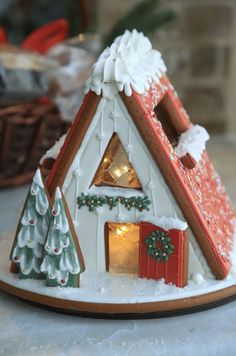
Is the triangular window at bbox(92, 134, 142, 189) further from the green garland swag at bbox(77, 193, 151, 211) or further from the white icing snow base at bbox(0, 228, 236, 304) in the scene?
the white icing snow base at bbox(0, 228, 236, 304)

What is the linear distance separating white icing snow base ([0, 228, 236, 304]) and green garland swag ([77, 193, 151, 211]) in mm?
94

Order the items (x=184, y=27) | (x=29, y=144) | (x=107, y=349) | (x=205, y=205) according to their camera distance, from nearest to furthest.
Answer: (x=107, y=349)
(x=205, y=205)
(x=29, y=144)
(x=184, y=27)

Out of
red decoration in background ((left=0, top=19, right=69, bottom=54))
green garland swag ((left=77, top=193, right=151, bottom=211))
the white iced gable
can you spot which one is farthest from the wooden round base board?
red decoration in background ((left=0, top=19, right=69, bottom=54))

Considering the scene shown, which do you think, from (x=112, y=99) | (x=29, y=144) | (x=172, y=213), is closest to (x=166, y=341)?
(x=172, y=213)

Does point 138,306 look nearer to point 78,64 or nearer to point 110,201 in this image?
point 110,201

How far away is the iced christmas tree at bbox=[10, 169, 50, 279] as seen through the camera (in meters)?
0.81

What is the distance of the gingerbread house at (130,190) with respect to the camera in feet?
2.58

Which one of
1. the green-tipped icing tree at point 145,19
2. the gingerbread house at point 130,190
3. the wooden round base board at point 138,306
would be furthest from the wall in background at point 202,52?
the wooden round base board at point 138,306

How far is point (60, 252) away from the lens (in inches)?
31.1

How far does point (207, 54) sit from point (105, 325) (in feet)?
4.96

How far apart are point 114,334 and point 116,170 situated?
208 millimetres

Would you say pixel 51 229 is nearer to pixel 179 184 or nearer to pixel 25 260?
pixel 25 260

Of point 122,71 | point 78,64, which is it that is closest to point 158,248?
point 122,71

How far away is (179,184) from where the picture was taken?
0.79 meters
